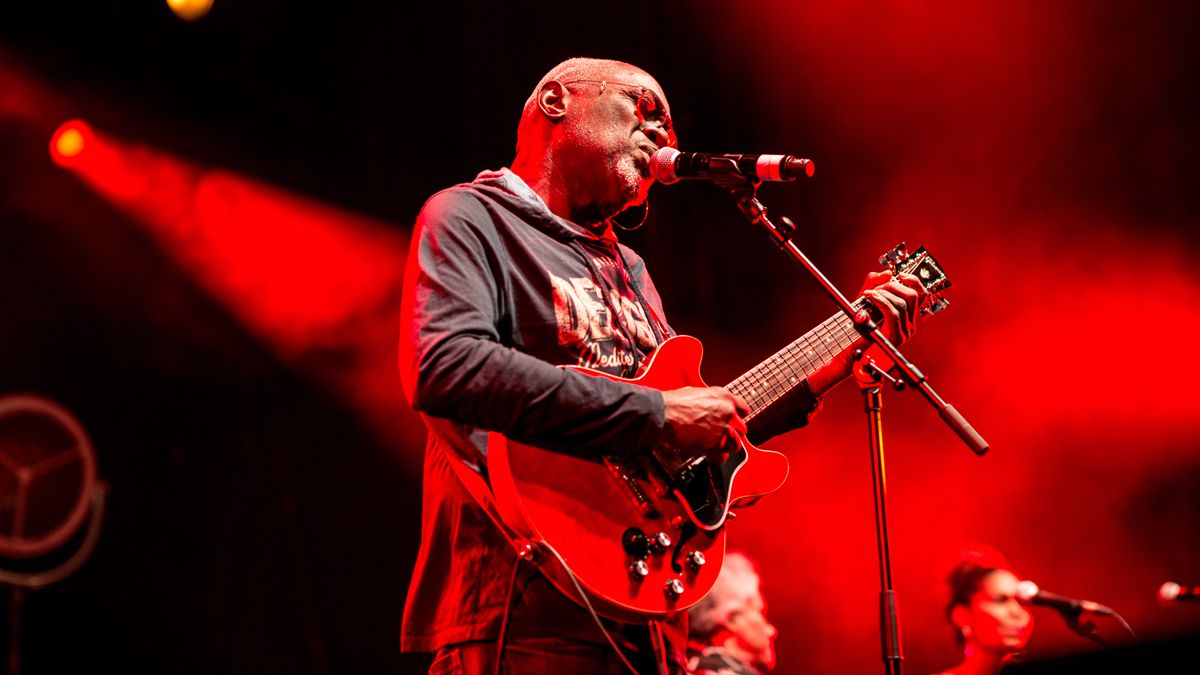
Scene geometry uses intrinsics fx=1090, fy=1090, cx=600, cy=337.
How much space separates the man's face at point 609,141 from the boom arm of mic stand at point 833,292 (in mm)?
383

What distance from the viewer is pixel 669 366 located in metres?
2.63

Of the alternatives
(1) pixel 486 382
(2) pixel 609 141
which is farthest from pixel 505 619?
(2) pixel 609 141

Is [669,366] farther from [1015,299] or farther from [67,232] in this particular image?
[67,232]

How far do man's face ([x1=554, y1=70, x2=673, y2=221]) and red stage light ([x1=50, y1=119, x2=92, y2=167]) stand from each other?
13.9ft

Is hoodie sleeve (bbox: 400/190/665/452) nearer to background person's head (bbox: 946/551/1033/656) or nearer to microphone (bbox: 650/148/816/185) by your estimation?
microphone (bbox: 650/148/816/185)

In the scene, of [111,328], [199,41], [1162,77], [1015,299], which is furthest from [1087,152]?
[111,328]

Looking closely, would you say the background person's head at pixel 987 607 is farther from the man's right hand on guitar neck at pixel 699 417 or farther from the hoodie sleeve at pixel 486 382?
the hoodie sleeve at pixel 486 382

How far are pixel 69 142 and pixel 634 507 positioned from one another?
509 centimetres

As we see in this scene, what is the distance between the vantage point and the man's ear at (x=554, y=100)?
3094 millimetres

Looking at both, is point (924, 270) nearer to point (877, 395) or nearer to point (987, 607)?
point (877, 395)

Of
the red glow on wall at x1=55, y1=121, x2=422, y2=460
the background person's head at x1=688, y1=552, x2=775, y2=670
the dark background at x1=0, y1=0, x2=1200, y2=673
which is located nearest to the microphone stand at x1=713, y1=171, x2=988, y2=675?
the background person's head at x1=688, y1=552, x2=775, y2=670

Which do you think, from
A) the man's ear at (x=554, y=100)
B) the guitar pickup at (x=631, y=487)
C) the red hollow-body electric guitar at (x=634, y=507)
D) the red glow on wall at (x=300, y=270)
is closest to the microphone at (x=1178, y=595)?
the red hollow-body electric guitar at (x=634, y=507)

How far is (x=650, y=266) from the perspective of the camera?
6.38 metres

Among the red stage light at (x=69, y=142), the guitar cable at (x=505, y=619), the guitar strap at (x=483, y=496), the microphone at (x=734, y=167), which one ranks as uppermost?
the red stage light at (x=69, y=142)
